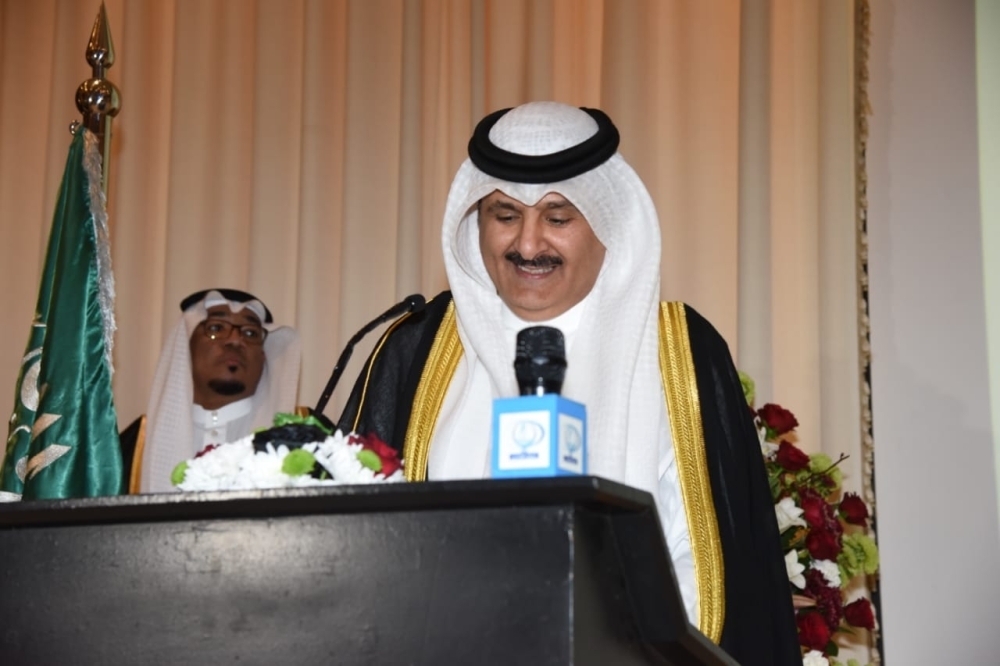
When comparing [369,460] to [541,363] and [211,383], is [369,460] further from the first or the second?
[211,383]

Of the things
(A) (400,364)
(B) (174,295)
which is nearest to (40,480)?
(A) (400,364)

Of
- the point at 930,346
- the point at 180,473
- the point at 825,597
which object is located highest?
the point at 930,346

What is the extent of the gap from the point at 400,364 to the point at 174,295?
256 centimetres

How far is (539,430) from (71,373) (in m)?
2.56

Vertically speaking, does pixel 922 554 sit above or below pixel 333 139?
below

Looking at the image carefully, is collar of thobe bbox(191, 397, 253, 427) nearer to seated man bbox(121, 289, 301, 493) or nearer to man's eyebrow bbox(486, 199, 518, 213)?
seated man bbox(121, 289, 301, 493)

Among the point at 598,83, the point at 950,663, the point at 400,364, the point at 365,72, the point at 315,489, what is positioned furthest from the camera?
the point at 365,72

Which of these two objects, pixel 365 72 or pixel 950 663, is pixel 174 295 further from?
pixel 950 663

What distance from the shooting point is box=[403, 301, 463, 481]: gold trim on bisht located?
8.80ft

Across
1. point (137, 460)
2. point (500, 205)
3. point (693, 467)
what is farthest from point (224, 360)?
point (693, 467)

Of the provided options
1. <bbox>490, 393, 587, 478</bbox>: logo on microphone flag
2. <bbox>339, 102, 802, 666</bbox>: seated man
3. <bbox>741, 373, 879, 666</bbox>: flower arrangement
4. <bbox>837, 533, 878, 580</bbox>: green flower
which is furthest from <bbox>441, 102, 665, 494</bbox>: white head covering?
<bbox>837, 533, 878, 580</bbox>: green flower

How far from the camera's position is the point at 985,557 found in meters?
4.04

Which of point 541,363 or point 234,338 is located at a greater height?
point 234,338

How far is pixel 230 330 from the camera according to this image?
16.3 feet
